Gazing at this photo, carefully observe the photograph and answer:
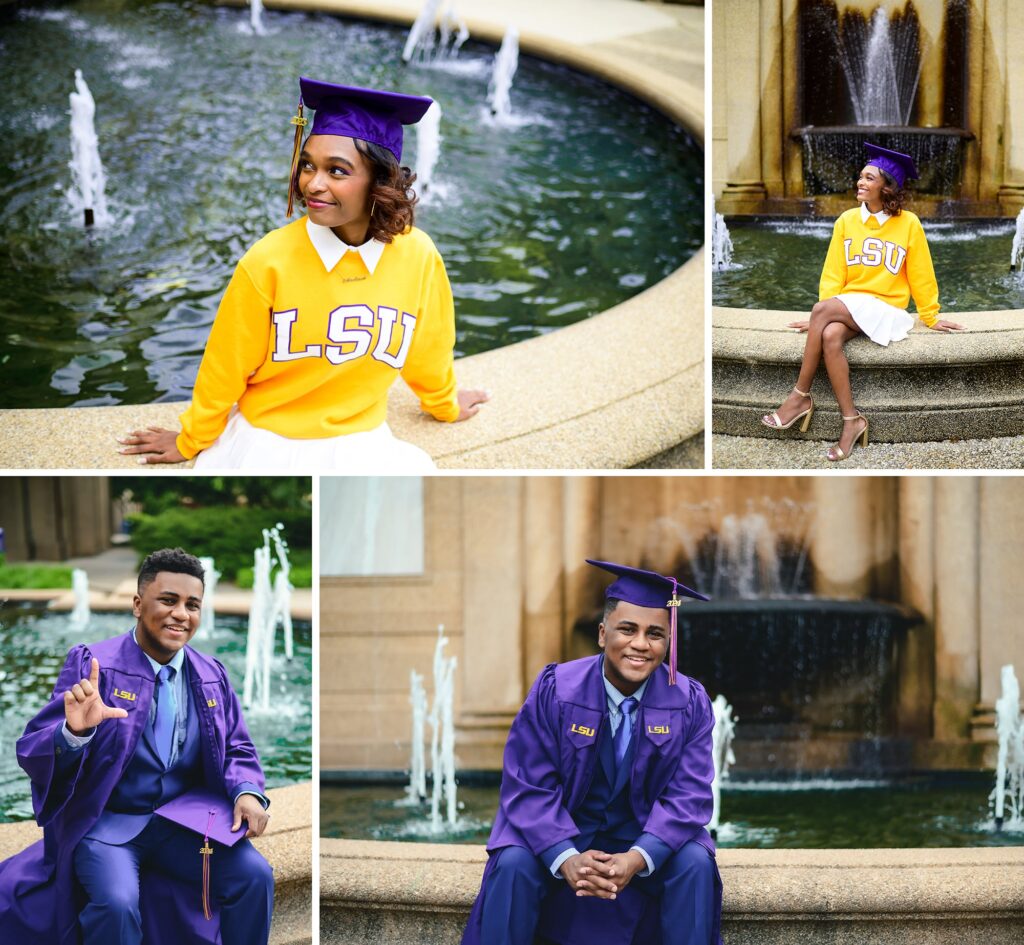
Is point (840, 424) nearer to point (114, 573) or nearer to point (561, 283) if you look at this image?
point (561, 283)

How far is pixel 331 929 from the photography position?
13.8 feet

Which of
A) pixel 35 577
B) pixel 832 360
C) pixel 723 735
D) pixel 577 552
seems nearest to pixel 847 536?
pixel 723 735

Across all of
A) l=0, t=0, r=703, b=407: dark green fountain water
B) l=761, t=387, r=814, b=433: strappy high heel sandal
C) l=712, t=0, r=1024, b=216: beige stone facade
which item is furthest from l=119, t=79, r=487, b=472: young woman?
l=712, t=0, r=1024, b=216: beige stone facade

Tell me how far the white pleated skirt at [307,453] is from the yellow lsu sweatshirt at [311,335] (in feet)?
0.08

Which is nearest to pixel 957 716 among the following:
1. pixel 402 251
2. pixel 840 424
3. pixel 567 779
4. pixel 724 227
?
pixel 840 424

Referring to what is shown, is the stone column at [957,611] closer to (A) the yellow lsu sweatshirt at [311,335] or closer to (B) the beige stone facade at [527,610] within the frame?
(B) the beige stone facade at [527,610]

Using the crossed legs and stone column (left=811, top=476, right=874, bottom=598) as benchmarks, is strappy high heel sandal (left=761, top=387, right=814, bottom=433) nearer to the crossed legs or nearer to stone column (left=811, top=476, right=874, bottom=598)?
the crossed legs

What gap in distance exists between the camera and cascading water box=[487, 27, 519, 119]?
25.8 feet

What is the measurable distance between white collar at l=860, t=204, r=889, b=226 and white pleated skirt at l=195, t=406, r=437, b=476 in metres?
1.90

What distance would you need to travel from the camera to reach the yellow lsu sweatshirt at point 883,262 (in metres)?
4.81

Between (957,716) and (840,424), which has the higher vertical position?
(840,424)

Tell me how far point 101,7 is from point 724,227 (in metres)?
5.91

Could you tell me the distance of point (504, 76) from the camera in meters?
8.54

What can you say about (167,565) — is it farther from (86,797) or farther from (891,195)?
(891,195)
